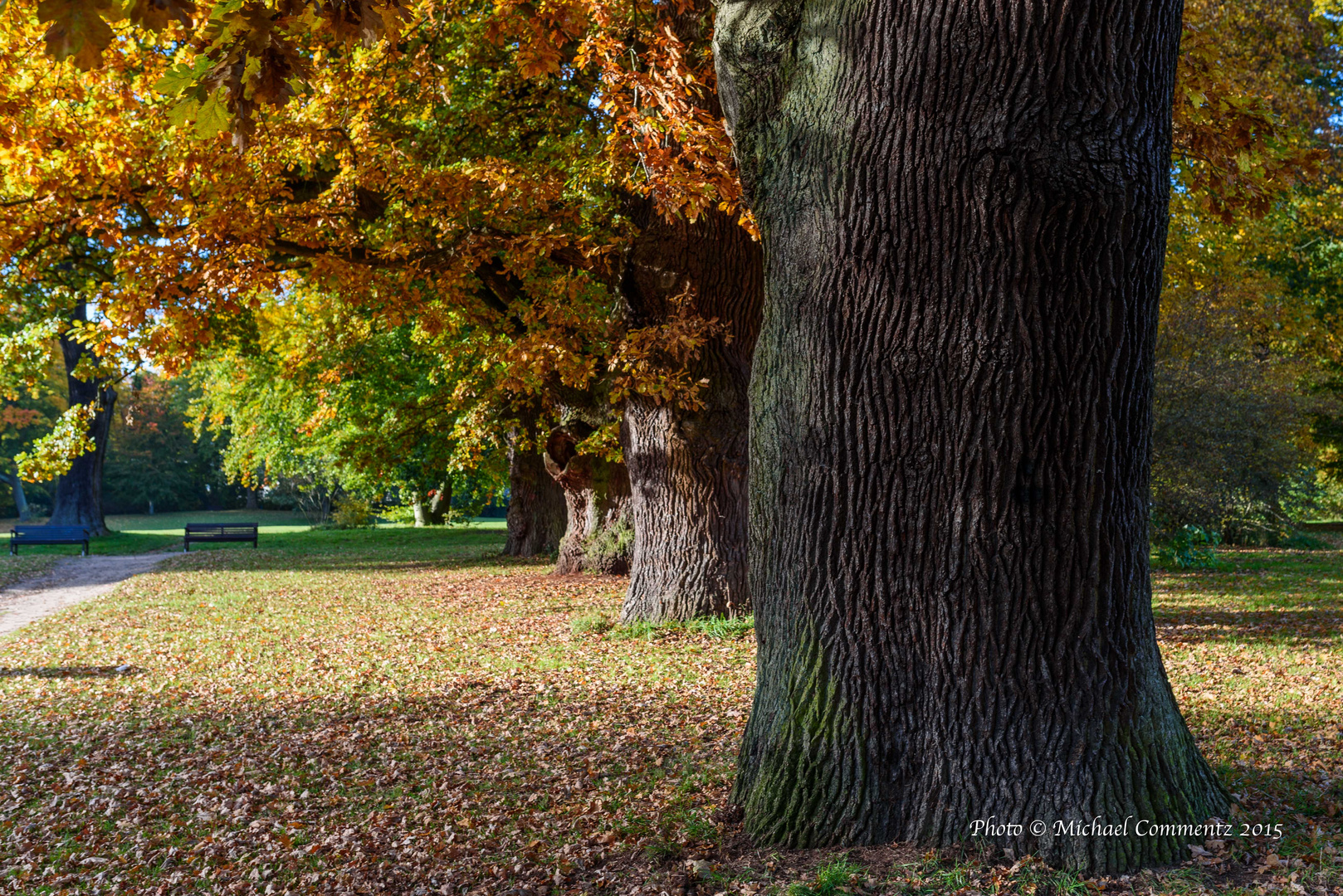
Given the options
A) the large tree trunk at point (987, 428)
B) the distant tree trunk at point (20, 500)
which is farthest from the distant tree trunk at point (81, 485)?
the large tree trunk at point (987, 428)

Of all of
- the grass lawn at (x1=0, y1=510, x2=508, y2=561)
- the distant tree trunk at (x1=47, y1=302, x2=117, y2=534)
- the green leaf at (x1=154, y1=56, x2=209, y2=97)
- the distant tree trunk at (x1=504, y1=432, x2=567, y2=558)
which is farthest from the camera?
the distant tree trunk at (x1=47, y1=302, x2=117, y2=534)

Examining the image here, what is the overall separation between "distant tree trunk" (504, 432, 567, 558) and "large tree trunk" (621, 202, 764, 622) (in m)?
9.82

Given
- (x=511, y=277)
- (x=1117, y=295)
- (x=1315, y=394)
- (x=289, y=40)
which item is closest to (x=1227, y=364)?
(x=1315, y=394)

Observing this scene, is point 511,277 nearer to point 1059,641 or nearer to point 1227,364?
point 1059,641

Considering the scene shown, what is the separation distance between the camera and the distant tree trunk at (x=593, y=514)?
15555 mm

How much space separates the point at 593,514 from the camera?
645 inches

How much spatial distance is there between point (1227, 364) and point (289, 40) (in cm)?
1681

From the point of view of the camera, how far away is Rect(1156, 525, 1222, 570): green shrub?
15.1 meters

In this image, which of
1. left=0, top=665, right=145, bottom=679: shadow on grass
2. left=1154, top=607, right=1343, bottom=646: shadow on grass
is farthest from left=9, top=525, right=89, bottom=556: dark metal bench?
left=1154, top=607, right=1343, bottom=646: shadow on grass

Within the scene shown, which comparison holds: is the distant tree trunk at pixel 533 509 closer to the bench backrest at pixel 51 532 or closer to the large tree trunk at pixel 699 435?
the large tree trunk at pixel 699 435

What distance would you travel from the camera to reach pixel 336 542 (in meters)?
28.5

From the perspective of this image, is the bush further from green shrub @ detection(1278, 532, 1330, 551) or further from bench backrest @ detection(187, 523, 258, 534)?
green shrub @ detection(1278, 532, 1330, 551)

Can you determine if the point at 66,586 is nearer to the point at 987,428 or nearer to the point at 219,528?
the point at 219,528

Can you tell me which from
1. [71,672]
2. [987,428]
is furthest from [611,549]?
[987,428]
